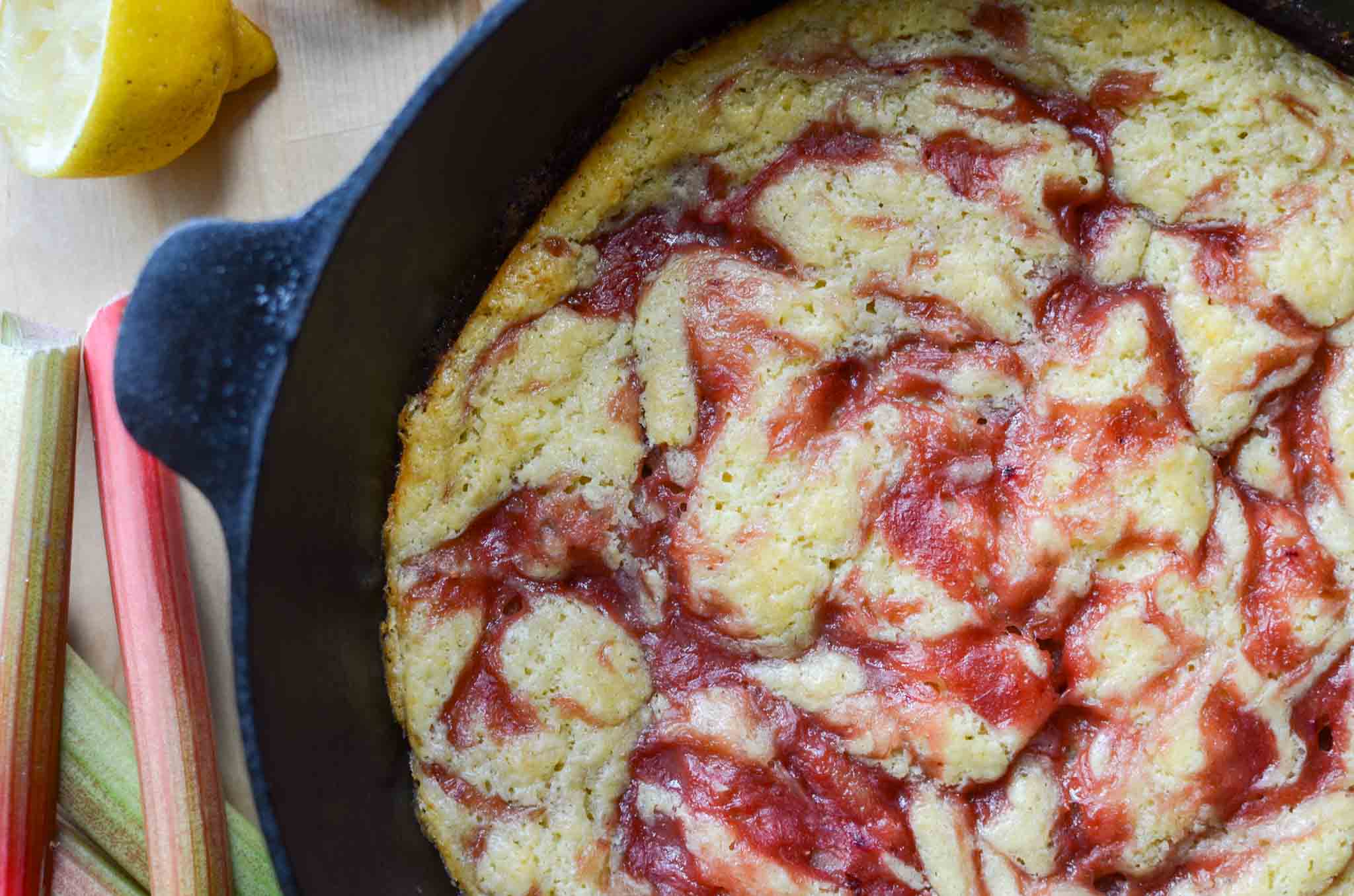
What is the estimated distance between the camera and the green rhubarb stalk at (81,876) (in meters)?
2.02

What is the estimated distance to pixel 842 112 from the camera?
65.0 inches

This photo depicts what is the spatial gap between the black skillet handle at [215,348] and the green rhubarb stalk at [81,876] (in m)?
1.03

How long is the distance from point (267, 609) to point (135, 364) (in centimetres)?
33

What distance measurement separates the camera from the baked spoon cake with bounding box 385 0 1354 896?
156cm

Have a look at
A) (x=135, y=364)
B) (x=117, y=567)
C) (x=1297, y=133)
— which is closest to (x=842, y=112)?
(x=1297, y=133)

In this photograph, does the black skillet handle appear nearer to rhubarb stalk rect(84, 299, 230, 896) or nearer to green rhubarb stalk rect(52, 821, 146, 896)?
rhubarb stalk rect(84, 299, 230, 896)

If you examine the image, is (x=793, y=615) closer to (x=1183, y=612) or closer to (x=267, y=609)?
(x=1183, y=612)

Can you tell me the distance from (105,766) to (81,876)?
192 mm

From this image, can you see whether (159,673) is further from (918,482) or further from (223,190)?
(918,482)

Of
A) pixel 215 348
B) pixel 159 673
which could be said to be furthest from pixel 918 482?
pixel 159 673

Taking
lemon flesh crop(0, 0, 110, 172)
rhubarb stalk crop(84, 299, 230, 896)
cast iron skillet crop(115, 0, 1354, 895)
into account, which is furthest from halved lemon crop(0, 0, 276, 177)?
cast iron skillet crop(115, 0, 1354, 895)

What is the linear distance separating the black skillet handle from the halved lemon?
571 mm

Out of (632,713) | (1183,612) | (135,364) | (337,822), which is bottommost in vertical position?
(337,822)

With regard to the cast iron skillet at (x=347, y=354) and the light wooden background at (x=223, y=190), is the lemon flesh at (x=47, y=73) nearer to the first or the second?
the light wooden background at (x=223, y=190)
